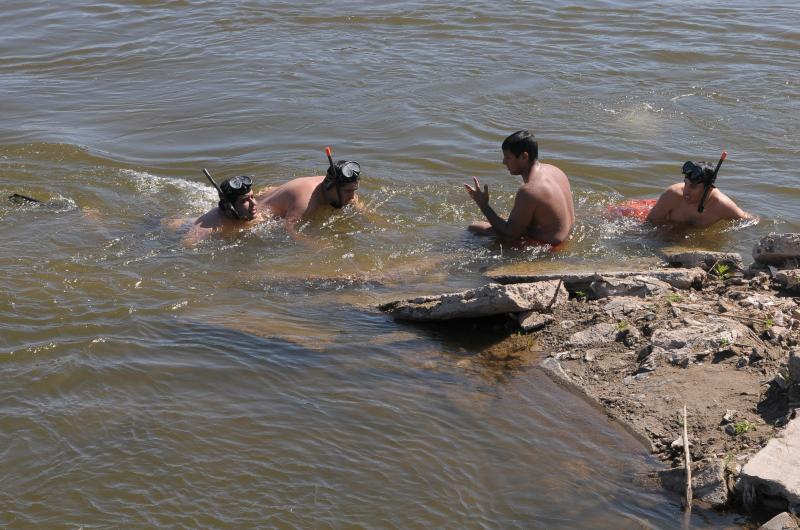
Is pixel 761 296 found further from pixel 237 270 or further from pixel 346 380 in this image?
pixel 237 270

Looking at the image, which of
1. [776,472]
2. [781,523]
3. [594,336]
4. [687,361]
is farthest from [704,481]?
[594,336]

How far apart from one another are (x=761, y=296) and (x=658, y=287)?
23.8 inches

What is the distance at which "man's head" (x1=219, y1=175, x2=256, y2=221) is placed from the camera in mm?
8055

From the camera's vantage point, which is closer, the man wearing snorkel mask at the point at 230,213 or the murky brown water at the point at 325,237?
the murky brown water at the point at 325,237

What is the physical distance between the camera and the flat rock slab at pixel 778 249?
629 centimetres

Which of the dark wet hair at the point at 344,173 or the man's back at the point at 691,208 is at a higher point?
the dark wet hair at the point at 344,173

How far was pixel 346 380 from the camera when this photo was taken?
5.50 metres

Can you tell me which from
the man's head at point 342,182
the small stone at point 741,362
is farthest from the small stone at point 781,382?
the man's head at point 342,182

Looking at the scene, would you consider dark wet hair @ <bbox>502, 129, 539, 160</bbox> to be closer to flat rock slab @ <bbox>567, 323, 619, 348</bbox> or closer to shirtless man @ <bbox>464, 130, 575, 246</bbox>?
shirtless man @ <bbox>464, 130, 575, 246</bbox>

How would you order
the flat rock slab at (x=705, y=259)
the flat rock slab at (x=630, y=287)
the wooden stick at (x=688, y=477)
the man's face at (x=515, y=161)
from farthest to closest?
the man's face at (x=515, y=161) → the flat rock slab at (x=705, y=259) → the flat rock slab at (x=630, y=287) → the wooden stick at (x=688, y=477)

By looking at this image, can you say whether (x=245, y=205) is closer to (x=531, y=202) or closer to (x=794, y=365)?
(x=531, y=202)

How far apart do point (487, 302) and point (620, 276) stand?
1.02 meters

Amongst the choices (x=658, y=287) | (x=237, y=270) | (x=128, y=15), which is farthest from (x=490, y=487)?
(x=128, y=15)

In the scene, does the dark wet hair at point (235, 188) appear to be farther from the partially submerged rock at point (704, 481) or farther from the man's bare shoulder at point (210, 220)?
the partially submerged rock at point (704, 481)
